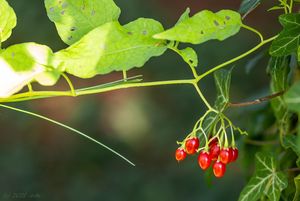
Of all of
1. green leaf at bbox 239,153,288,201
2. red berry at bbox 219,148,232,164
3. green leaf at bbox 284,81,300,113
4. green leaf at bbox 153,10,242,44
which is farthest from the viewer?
green leaf at bbox 239,153,288,201

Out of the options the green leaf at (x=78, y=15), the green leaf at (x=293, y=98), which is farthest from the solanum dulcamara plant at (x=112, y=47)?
the green leaf at (x=293, y=98)

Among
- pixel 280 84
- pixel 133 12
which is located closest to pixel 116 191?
pixel 133 12

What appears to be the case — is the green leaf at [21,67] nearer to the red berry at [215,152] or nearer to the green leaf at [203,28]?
the green leaf at [203,28]

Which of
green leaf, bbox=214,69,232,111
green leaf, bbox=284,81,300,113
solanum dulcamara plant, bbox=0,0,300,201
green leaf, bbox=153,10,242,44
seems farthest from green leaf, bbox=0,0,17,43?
green leaf, bbox=284,81,300,113

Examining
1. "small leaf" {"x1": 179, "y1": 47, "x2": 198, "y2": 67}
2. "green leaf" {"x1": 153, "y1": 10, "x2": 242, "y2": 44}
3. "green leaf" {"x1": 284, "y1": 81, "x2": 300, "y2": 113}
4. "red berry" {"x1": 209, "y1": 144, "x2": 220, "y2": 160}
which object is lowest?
"red berry" {"x1": 209, "y1": 144, "x2": 220, "y2": 160}

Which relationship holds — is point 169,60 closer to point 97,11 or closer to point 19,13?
point 19,13

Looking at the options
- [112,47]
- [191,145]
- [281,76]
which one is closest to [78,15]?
[112,47]

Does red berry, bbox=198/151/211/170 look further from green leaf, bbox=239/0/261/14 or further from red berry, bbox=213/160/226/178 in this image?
green leaf, bbox=239/0/261/14
